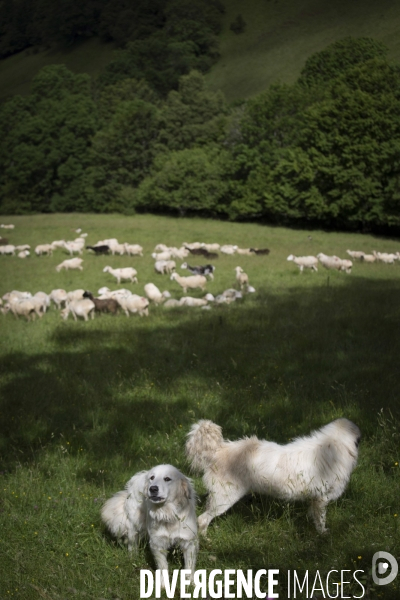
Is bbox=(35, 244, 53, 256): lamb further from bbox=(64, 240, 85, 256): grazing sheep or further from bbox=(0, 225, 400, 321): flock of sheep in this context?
bbox=(64, 240, 85, 256): grazing sheep

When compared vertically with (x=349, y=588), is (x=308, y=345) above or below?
below

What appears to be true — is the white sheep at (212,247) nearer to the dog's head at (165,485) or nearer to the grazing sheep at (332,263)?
the grazing sheep at (332,263)

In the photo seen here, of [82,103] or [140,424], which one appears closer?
[140,424]

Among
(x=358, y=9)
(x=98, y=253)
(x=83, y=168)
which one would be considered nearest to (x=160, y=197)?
(x=83, y=168)

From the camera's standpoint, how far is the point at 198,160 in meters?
48.4

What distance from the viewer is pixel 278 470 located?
4434 mm

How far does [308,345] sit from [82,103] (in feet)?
183

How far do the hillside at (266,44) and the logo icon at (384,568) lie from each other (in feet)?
186

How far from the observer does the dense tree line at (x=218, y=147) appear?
37500 mm

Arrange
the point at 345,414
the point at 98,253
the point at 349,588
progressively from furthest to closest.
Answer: the point at 98,253, the point at 345,414, the point at 349,588

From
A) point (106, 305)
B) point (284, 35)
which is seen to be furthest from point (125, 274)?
point (284, 35)

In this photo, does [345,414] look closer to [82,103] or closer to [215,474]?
[215,474]

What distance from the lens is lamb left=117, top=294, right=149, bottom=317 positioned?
14.6 metres

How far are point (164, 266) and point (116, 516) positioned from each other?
58.2 ft
